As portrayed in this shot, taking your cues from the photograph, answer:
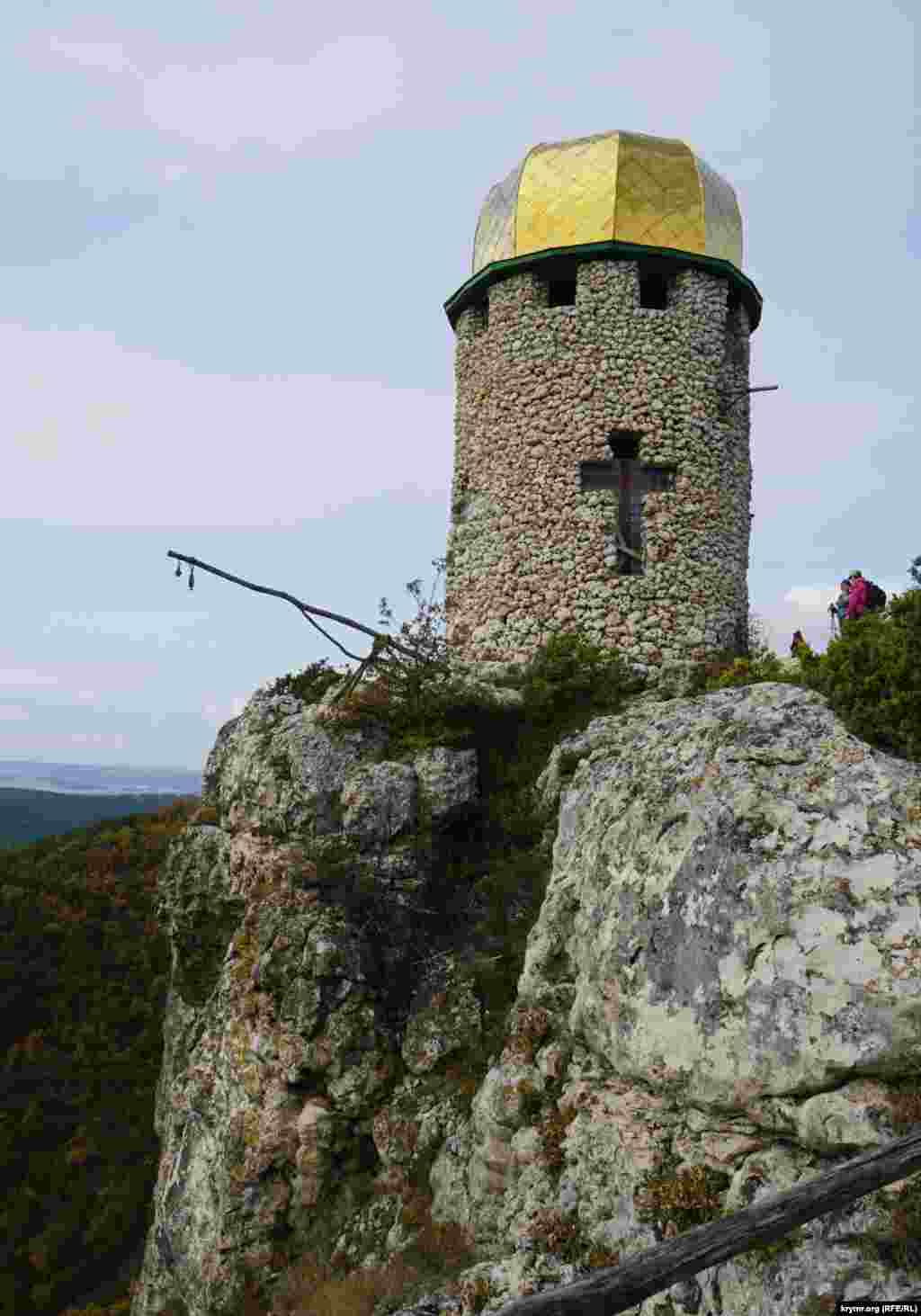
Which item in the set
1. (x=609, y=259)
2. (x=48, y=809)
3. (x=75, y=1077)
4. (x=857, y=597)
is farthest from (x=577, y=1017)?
(x=48, y=809)

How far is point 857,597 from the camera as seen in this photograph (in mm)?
12875

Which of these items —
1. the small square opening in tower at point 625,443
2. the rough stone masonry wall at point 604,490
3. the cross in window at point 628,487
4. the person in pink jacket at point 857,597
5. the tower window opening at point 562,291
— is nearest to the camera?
the person in pink jacket at point 857,597

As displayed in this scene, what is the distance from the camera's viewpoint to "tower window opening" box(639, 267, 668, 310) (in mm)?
15375

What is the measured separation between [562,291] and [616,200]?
200cm

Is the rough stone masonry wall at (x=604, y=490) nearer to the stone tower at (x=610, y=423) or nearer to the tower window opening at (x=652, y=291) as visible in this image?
the stone tower at (x=610, y=423)

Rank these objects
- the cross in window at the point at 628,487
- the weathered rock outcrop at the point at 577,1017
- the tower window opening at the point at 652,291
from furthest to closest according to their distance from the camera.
→ 1. the tower window opening at the point at 652,291
2. the cross in window at the point at 628,487
3. the weathered rock outcrop at the point at 577,1017

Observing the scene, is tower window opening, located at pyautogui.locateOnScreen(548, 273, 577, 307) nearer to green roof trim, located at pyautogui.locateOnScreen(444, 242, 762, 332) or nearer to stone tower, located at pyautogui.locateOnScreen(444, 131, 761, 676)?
stone tower, located at pyautogui.locateOnScreen(444, 131, 761, 676)

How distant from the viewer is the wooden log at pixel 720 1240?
4.29m

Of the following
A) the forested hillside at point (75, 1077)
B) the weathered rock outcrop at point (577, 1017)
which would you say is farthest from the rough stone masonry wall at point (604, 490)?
the forested hillside at point (75, 1077)

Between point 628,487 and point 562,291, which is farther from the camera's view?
point 562,291

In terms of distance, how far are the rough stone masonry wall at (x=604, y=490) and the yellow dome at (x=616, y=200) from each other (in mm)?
502

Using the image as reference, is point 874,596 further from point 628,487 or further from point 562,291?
point 562,291

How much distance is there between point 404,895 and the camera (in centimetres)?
1162

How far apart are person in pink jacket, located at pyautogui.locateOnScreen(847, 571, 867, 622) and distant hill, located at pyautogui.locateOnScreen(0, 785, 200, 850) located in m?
52.6
